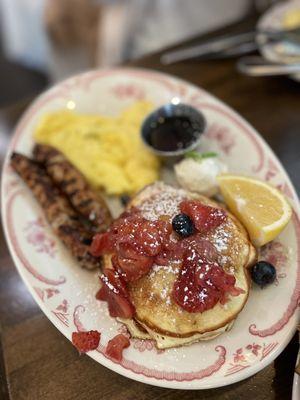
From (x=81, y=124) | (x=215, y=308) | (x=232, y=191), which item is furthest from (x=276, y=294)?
(x=81, y=124)

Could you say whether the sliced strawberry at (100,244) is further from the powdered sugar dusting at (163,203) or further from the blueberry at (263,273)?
the blueberry at (263,273)

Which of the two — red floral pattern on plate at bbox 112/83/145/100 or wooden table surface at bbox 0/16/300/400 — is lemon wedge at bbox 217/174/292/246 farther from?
red floral pattern on plate at bbox 112/83/145/100

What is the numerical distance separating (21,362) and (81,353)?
0.91 feet

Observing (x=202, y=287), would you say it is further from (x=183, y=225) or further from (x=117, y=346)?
(x=117, y=346)

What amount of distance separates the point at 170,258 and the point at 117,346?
1.19 ft

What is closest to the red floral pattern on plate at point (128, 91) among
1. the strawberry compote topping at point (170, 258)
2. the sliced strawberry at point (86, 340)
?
the strawberry compote topping at point (170, 258)

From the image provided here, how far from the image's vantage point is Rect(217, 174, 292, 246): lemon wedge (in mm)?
1759

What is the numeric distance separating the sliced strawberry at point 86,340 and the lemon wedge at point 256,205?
28.2 inches

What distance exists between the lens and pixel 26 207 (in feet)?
7.14

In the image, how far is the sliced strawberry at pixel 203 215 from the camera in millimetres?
1728

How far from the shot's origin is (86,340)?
5.31ft

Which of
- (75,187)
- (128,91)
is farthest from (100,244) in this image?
(128,91)

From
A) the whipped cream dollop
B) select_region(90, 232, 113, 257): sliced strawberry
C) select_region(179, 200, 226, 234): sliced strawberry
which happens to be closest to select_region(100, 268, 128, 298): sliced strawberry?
select_region(90, 232, 113, 257): sliced strawberry

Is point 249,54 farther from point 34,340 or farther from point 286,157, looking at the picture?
point 34,340
